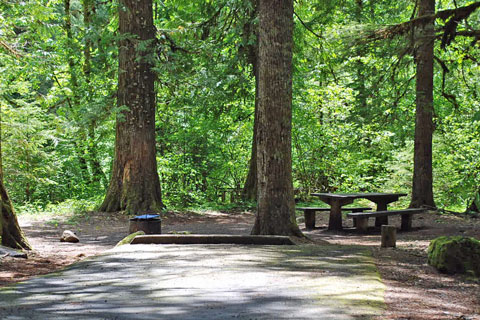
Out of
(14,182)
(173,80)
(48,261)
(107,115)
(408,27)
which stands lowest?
(48,261)

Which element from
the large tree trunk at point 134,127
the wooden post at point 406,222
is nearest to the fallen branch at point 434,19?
the wooden post at point 406,222

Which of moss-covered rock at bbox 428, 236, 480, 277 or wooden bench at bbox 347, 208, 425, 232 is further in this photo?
wooden bench at bbox 347, 208, 425, 232

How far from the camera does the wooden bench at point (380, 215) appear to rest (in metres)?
12.2

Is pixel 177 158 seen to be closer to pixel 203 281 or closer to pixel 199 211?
pixel 199 211

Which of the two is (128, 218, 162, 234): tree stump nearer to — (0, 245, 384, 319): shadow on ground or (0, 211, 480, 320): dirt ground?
(0, 211, 480, 320): dirt ground

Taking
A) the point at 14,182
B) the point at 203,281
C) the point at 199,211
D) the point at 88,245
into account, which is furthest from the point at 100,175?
the point at 203,281

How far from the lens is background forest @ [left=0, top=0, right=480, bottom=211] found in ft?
53.5

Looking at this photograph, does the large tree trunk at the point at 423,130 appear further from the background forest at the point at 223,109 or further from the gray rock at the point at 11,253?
the gray rock at the point at 11,253

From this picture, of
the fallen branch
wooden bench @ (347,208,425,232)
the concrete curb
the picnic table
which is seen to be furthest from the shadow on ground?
the fallen branch

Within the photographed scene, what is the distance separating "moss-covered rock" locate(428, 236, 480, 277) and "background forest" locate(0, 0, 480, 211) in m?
8.44

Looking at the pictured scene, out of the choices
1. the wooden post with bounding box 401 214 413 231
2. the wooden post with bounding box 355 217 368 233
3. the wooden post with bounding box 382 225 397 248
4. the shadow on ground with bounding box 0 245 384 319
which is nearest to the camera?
the shadow on ground with bounding box 0 245 384 319

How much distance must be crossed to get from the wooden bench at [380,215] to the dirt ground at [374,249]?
0.23 metres

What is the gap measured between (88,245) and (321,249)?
4.61 meters

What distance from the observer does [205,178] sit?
23.9m
